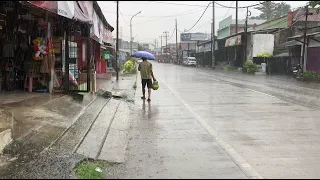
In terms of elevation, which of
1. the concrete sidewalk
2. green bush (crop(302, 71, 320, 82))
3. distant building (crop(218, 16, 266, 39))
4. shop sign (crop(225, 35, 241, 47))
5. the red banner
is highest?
distant building (crop(218, 16, 266, 39))

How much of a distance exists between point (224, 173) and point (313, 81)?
23412 mm

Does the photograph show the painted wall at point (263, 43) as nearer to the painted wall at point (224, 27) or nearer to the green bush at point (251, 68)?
the green bush at point (251, 68)

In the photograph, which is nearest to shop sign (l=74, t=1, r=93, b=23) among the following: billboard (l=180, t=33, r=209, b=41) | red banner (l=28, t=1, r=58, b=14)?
red banner (l=28, t=1, r=58, b=14)

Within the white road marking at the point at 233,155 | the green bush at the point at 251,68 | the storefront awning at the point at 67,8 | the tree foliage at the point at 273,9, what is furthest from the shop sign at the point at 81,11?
the tree foliage at the point at 273,9

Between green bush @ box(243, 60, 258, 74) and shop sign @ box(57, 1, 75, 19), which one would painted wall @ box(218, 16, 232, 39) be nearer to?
green bush @ box(243, 60, 258, 74)

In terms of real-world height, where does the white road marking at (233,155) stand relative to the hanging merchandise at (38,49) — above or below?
below

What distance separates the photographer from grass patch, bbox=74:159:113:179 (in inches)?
204

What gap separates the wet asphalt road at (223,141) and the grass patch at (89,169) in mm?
269

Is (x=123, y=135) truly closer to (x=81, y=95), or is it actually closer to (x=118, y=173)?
(x=118, y=173)

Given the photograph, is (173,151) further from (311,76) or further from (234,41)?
(234,41)

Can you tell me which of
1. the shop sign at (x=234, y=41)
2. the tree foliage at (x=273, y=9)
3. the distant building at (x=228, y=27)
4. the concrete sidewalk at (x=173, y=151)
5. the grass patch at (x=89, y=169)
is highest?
the tree foliage at (x=273, y=9)

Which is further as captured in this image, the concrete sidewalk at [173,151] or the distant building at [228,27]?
the distant building at [228,27]

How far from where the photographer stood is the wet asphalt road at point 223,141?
18.3 ft

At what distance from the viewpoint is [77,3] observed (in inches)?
349
